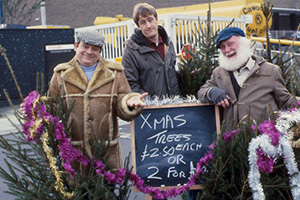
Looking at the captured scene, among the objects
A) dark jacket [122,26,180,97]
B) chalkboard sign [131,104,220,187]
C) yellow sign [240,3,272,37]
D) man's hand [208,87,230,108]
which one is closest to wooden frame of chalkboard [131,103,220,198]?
chalkboard sign [131,104,220,187]

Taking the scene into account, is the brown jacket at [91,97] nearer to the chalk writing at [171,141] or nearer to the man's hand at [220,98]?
the chalk writing at [171,141]

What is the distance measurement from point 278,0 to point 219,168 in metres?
41.7

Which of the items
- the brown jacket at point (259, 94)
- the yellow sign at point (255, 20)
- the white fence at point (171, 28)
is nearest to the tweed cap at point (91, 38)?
the brown jacket at point (259, 94)

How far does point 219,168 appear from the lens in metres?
2.94

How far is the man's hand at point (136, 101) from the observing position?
10.1 ft

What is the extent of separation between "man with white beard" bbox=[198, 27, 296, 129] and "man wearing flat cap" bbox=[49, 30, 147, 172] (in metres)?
0.67

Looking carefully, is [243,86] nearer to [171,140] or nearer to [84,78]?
[171,140]

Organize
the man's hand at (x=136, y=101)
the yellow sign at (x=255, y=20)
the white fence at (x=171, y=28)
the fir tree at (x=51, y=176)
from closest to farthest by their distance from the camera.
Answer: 1. the fir tree at (x=51, y=176)
2. the man's hand at (x=136, y=101)
3. the white fence at (x=171, y=28)
4. the yellow sign at (x=255, y=20)

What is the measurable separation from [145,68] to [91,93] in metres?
0.75

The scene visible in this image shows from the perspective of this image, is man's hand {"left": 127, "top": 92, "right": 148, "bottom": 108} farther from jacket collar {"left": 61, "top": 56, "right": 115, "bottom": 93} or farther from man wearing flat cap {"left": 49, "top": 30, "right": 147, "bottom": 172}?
jacket collar {"left": 61, "top": 56, "right": 115, "bottom": 93}

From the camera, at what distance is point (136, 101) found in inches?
123

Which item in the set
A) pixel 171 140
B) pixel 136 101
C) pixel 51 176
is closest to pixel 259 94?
pixel 171 140

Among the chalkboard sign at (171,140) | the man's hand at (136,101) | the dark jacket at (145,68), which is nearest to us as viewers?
the man's hand at (136,101)

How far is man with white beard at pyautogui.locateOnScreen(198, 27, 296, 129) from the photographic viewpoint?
10.9ft
